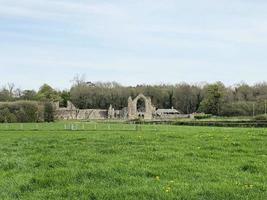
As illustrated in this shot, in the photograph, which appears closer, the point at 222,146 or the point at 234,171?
the point at 234,171

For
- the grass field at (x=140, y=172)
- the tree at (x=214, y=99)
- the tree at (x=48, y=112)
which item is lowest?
the grass field at (x=140, y=172)

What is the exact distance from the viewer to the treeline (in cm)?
15912

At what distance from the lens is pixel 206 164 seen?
40.6ft

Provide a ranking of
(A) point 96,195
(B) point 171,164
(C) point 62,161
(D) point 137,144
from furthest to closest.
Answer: (D) point 137,144 < (C) point 62,161 < (B) point 171,164 < (A) point 96,195

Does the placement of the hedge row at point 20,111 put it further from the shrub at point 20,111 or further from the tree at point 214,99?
the tree at point 214,99

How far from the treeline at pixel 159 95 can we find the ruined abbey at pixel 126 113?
10554 millimetres

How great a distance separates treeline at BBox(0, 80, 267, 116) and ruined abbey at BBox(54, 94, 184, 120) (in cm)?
1055

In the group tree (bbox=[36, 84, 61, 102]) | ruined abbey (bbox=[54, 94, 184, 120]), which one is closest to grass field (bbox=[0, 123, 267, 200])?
ruined abbey (bbox=[54, 94, 184, 120])

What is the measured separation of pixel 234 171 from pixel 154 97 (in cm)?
17190

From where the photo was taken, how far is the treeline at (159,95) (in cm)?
15912

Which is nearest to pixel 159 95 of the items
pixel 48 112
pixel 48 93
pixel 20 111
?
pixel 48 93

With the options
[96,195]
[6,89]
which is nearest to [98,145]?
[96,195]

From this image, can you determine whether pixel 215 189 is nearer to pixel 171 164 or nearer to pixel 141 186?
pixel 141 186

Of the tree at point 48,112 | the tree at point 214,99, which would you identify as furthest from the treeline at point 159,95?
the tree at point 48,112
